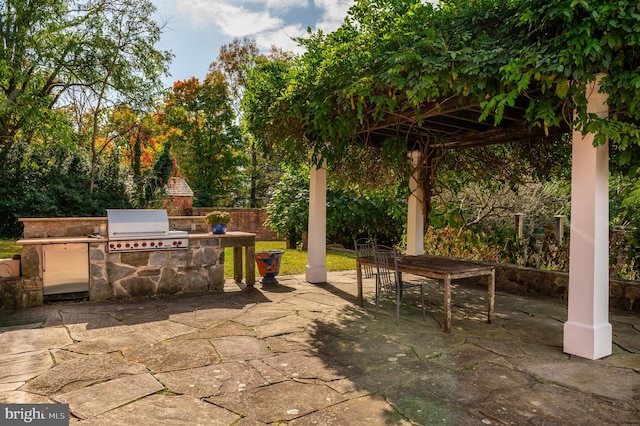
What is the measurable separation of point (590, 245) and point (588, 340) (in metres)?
0.78

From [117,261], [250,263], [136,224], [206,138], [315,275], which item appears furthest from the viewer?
[206,138]

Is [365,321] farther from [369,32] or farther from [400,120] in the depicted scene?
[369,32]

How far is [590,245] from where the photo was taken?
3467 mm

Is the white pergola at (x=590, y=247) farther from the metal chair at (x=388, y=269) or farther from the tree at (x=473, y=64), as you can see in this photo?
the metal chair at (x=388, y=269)

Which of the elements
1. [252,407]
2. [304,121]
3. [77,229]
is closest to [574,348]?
[252,407]

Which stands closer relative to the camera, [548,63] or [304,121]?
[548,63]

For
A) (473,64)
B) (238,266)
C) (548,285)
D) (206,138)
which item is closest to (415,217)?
(548,285)

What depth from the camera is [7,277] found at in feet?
15.5

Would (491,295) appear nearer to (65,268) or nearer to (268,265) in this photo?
(268,265)

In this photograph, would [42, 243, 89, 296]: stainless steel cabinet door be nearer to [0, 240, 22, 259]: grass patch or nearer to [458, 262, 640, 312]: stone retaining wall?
[0, 240, 22, 259]: grass patch

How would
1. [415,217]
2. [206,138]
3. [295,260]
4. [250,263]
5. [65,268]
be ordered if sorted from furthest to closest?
1. [206,138]
2. [295,260]
3. [415,217]
4. [250,263]
5. [65,268]

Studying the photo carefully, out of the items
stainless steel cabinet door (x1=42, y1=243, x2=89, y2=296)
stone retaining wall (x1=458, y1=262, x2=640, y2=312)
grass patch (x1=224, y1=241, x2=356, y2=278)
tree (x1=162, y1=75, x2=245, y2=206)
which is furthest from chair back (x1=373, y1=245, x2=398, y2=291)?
tree (x1=162, y1=75, x2=245, y2=206)

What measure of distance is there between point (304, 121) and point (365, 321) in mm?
2423

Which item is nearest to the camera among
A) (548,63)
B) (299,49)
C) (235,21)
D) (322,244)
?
(548,63)
